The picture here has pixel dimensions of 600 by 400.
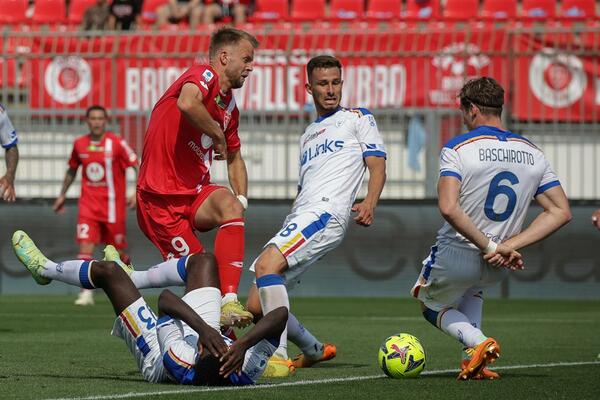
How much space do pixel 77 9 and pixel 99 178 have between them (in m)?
7.96

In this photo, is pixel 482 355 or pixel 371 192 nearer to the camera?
pixel 482 355

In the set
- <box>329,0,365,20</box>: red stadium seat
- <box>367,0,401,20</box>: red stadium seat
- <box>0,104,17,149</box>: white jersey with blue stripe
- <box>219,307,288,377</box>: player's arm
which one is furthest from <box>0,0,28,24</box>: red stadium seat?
<box>219,307,288,377</box>: player's arm

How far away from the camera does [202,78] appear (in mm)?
8195

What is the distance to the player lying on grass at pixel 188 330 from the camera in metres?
6.68

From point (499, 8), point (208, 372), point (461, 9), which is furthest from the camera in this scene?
point (461, 9)

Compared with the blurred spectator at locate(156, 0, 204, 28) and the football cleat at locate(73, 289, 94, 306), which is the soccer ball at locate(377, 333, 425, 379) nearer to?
the football cleat at locate(73, 289, 94, 306)

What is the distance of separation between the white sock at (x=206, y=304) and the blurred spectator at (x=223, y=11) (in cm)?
1476

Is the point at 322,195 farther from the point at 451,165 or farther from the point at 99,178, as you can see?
the point at 99,178

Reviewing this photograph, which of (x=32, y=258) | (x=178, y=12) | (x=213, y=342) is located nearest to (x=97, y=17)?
(x=178, y=12)

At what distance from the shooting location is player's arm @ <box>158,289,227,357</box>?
6.62m

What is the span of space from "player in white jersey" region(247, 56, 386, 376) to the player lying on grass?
0.96 metres

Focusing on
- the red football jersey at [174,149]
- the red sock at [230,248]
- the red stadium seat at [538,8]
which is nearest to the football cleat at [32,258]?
the red football jersey at [174,149]

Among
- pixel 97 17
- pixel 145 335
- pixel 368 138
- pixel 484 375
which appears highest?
pixel 97 17

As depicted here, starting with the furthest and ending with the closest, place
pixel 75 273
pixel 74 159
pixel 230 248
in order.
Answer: pixel 74 159, pixel 230 248, pixel 75 273
